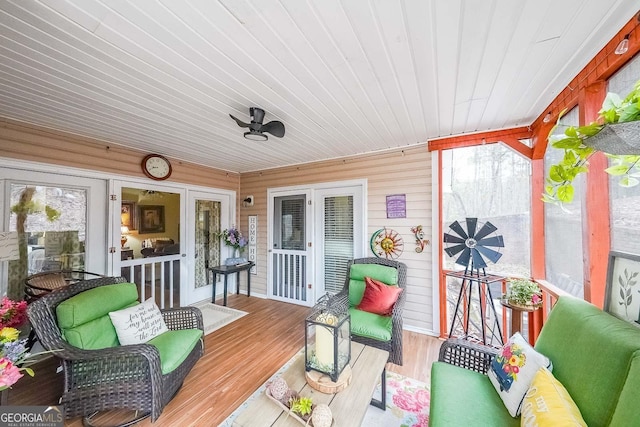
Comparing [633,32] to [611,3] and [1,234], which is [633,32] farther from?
[1,234]

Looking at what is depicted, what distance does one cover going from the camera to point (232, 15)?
3.93ft

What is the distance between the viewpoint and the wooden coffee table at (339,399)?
1281mm

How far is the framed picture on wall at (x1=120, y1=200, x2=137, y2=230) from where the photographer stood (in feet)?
10.8

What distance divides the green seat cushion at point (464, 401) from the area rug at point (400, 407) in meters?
0.50

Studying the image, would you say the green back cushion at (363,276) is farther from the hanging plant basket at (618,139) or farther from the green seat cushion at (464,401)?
the hanging plant basket at (618,139)

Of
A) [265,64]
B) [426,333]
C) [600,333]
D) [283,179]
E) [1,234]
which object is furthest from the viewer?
[283,179]

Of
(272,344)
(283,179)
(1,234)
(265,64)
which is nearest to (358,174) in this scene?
(283,179)

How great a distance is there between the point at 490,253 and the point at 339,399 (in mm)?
2003

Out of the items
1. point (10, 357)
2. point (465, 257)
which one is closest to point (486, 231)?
point (465, 257)

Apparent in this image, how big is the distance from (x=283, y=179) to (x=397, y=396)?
11.3 feet

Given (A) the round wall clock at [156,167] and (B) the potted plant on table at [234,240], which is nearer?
(A) the round wall clock at [156,167]

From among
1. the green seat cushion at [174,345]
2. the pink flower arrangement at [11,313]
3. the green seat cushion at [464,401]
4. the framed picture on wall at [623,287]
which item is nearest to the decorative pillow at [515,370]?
the green seat cushion at [464,401]

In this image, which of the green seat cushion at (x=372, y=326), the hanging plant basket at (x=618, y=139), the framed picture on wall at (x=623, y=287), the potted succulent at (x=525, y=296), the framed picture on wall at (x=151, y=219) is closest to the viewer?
the hanging plant basket at (x=618, y=139)

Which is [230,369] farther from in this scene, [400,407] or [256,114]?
[256,114]
